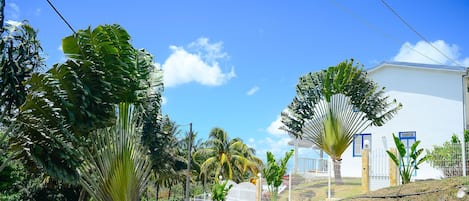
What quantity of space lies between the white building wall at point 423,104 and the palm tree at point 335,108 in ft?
12.0

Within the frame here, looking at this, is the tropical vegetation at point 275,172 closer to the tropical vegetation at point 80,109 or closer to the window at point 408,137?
the tropical vegetation at point 80,109

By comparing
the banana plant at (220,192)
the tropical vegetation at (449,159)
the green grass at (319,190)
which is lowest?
the banana plant at (220,192)

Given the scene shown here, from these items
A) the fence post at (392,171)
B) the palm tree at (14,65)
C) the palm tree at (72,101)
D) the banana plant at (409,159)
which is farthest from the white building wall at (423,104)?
the palm tree at (14,65)

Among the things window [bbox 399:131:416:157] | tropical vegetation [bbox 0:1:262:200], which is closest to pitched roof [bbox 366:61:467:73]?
window [bbox 399:131:416:157]

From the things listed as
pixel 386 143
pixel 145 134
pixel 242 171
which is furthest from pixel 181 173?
pixel 145 134

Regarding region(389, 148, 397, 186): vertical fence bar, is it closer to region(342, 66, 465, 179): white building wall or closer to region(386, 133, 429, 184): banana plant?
region(386, 133, 429, 184): banana plant

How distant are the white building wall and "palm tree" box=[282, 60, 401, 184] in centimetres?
367

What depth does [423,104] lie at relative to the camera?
79.2 feet

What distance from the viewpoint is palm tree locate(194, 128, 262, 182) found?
140 feet

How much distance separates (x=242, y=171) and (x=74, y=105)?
34356mm

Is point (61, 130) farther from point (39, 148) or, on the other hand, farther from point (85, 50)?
point (85, 50)

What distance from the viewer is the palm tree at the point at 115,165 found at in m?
11.6

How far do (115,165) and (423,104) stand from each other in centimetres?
1806

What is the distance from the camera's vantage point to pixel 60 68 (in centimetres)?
1001
